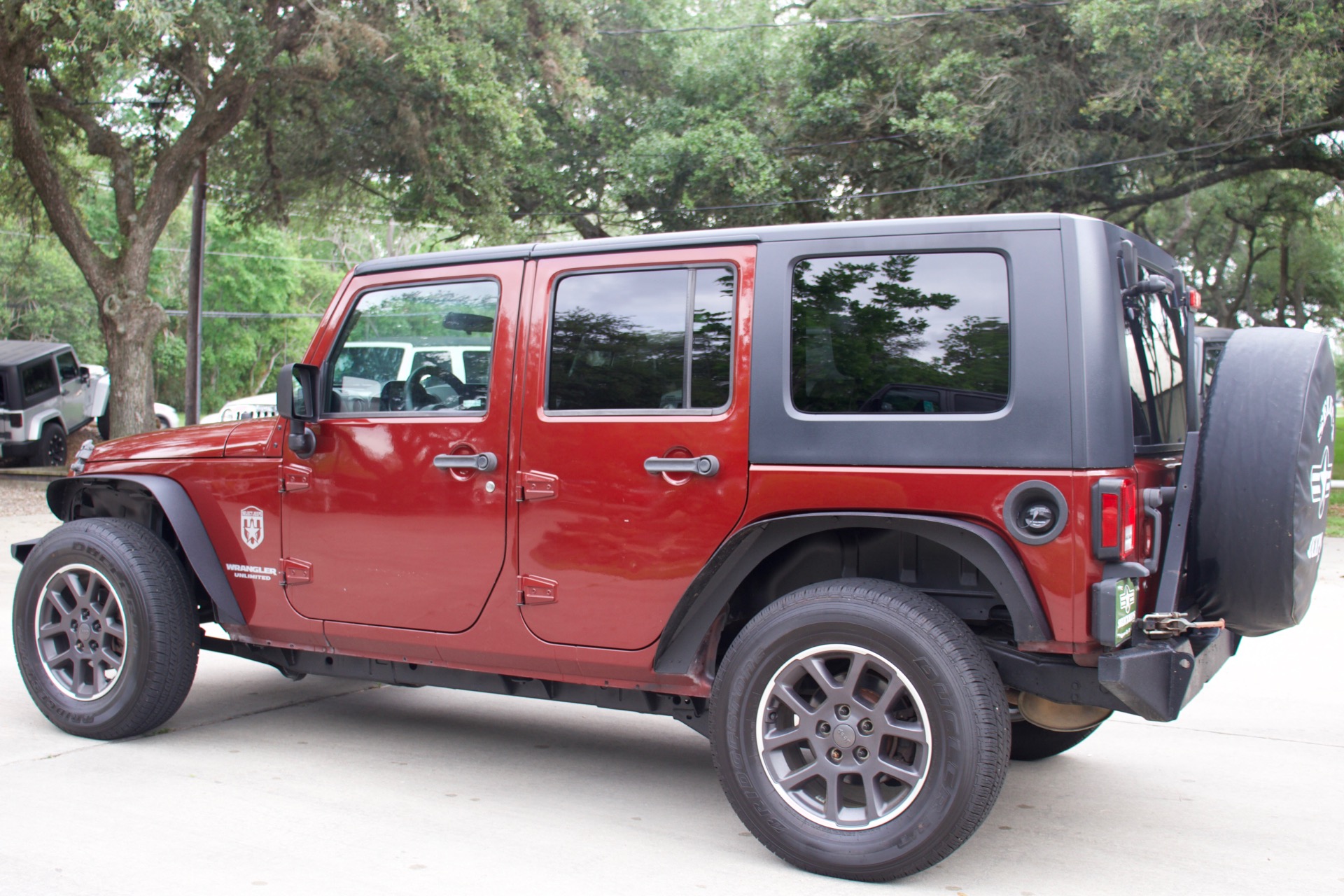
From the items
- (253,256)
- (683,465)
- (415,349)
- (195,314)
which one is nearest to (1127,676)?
(683,465)

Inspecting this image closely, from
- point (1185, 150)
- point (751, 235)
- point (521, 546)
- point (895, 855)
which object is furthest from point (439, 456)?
point (1185, 150)

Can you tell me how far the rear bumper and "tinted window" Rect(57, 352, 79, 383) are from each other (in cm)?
2166

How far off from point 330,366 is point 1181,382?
318 cm

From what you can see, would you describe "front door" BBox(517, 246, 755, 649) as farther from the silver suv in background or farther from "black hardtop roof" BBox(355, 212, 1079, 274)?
the silver suv in background

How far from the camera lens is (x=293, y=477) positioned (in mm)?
4637

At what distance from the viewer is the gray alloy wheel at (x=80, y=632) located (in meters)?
4.90

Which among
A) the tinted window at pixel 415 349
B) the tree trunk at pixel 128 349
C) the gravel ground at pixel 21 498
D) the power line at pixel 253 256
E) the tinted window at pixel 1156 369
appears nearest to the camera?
the tinted window at pixel 1156 369

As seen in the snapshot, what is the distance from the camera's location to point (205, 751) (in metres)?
4.86

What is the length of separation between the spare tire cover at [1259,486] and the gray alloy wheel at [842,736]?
3.32 ft

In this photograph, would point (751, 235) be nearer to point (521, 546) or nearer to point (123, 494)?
point (521, 546)

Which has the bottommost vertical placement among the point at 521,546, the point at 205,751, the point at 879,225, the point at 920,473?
the point at 205,751

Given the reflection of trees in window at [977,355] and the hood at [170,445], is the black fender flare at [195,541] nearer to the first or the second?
the hood at [170,445]

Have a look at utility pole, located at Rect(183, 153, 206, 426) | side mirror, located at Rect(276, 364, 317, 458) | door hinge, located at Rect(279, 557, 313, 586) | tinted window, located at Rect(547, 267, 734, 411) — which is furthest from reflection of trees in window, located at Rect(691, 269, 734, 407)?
utility pole, located at Rect(183, 153, 206, 426)

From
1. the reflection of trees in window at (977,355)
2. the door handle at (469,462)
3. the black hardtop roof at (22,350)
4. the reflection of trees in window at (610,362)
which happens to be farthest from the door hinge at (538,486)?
the black hardtop roof at (22,350)
